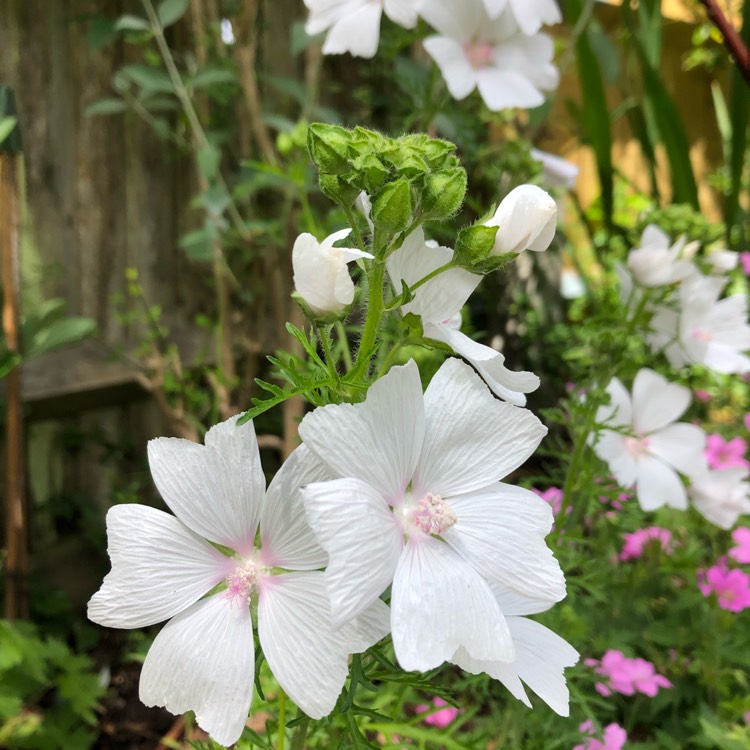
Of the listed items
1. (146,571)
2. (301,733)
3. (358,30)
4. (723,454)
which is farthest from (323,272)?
(723,454)

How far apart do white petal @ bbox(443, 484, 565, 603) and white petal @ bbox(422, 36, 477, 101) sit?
0.64 metres

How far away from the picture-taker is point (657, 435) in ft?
3.14

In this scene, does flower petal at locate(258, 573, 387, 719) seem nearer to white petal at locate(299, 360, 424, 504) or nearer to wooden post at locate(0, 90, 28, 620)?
white petal at locate(299, 360, 424, 504)

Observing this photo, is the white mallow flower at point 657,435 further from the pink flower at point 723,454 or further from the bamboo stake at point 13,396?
the bamboo stake at point 13,396

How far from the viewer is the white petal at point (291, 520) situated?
0.38m

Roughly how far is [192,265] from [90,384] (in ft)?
1.19

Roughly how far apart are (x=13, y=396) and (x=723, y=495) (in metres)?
1.05

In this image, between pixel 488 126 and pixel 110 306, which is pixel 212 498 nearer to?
pixel 110 306

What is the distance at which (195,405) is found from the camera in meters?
1.40

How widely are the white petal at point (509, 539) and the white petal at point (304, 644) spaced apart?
0.08 meters

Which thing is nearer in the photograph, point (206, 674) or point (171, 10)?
point (206, 674)

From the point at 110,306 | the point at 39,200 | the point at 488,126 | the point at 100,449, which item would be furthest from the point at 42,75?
the point at 488,126

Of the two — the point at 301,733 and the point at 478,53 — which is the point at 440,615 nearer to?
the point at 301,733

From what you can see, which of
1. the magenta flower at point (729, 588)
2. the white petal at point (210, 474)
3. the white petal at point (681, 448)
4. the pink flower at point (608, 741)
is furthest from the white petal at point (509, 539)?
the magenta flower at point (729, 588)
